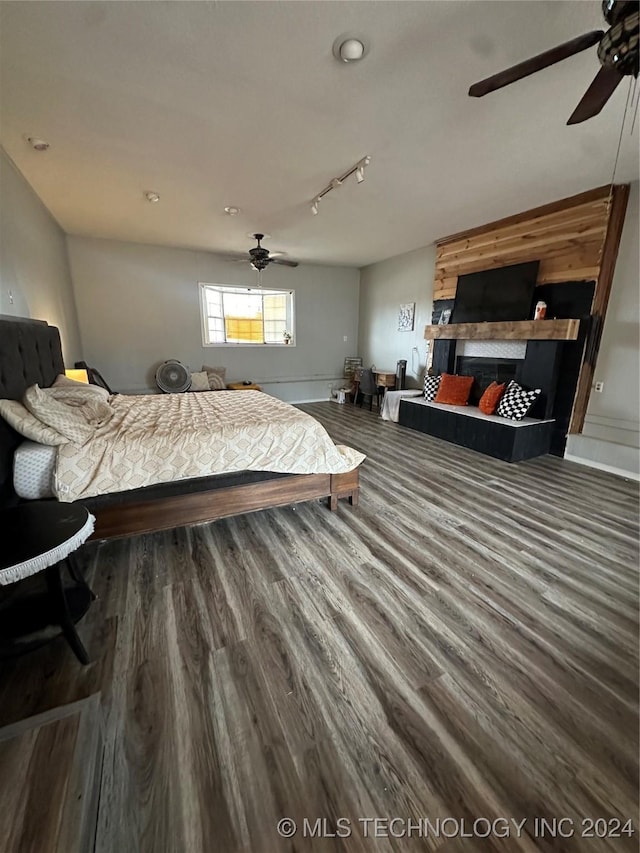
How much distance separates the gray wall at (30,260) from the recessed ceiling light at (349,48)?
261cm

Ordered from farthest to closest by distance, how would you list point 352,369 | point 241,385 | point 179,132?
1. point 352,369
2. point 241,385
3. point 179,132

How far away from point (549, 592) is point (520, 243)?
3984 mm

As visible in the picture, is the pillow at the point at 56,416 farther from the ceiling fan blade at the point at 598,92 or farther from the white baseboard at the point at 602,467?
the white baseboard at the point at 602,467

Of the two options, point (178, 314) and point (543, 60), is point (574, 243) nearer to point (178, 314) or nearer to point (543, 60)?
point (543, 60)

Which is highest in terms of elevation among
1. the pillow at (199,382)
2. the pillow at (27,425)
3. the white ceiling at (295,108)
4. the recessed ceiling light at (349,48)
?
the white ceiling at (295,108)

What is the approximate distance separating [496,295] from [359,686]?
178 inches

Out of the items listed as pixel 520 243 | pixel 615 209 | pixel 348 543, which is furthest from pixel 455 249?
pixel 348 543

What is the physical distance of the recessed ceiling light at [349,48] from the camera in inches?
63.9

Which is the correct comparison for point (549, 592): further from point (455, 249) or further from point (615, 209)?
point (455, 249)

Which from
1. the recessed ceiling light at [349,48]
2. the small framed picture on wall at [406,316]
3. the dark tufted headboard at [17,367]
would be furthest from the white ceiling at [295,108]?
the small framed picture on wall at [406,316]

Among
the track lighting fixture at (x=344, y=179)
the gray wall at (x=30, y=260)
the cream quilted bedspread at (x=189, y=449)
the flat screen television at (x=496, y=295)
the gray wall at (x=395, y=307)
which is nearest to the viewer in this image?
the cream quilted bedspread at (x=189, y=449)

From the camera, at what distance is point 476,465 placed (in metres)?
3.60

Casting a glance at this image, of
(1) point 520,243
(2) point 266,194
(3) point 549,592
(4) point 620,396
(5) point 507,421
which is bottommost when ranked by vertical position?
(3) point 549,592

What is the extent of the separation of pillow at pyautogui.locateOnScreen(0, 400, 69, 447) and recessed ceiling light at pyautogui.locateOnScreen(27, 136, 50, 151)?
213 cm
